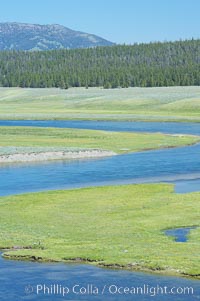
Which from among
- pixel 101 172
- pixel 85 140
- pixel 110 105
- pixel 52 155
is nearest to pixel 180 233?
pixel 101 172

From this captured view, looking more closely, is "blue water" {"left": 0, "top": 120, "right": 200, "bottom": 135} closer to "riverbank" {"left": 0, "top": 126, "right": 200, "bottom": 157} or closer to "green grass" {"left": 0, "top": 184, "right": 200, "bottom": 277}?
"riverbank" {"left": 0, "top": 126, "right": 200, "bottom": 157}

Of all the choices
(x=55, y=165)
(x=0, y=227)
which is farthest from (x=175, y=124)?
(x=0, y=227)

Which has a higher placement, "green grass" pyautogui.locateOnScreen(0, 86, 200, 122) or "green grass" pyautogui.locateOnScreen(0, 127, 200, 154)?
"green grass" pyautogui.locateOnScreen(0, 86, 200, 122)

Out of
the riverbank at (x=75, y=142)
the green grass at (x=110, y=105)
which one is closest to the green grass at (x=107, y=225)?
the riverbank at (x=75, y=142)

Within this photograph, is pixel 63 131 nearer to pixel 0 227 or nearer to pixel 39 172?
pixel 39 172

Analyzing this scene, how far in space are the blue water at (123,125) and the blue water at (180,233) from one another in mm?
62440

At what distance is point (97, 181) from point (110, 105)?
103 metres

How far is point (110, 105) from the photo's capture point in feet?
518

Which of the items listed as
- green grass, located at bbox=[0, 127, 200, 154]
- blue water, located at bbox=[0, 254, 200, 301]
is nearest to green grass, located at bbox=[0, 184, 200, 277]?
blue water, located at bbox=[0, 254, 200, 301]

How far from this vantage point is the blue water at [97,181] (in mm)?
27156

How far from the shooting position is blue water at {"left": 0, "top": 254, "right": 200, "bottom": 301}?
26.2m

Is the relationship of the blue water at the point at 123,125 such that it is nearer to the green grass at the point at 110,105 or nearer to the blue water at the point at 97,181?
the blue water at the point at 97,181

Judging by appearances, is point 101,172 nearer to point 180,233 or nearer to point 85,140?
point 85,140

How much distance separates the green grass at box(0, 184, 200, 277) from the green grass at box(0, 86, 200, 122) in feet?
251
